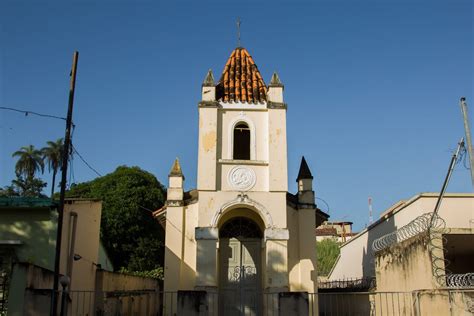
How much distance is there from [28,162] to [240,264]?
4615cm

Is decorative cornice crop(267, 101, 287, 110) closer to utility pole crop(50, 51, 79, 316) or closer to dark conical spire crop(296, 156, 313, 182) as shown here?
dark conical spire crop(296, 156, 313, 182)

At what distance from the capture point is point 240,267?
18.0m

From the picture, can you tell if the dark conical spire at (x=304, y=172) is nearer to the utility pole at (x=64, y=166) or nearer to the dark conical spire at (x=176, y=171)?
the dark conical spire at (x=176, y=171)

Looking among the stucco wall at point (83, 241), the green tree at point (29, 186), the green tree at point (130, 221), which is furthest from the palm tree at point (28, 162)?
the stucco wall at point (83, 241)

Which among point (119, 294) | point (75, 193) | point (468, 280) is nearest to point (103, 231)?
point (75, 193)

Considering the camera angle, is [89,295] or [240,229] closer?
[89,295]

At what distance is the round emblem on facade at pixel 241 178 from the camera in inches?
696

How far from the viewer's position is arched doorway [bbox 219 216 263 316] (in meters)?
17.5

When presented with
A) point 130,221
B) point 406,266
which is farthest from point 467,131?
point 130,221

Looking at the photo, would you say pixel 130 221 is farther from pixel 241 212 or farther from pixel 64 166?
pixel 64 166

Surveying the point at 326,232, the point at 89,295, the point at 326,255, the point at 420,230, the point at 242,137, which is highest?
the point at 326,232

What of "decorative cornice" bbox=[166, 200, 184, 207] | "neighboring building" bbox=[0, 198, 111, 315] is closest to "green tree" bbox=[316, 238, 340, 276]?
"decorative cornice" bbox=[166, 200, 184, 207]

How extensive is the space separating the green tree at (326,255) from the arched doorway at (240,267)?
105ft

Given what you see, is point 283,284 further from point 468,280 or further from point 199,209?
point 468,280
